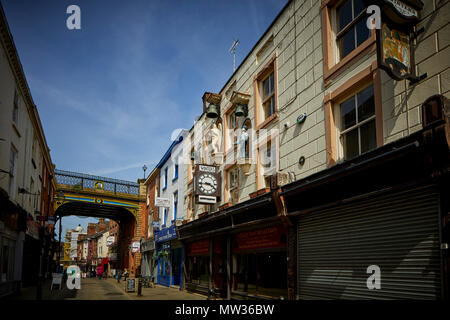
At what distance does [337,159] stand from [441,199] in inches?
132

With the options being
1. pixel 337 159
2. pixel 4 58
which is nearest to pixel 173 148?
pixel 4 58

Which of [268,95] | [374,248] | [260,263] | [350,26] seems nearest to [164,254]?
[260,263]

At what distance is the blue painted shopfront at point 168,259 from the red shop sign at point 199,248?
185cm

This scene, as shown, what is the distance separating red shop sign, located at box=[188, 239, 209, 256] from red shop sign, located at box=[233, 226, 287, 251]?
3326 millimetres

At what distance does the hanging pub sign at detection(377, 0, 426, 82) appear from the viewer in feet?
23.7

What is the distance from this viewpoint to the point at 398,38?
25.0 feet

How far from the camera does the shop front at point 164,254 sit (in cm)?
2504

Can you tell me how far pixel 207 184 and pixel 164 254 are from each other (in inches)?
479

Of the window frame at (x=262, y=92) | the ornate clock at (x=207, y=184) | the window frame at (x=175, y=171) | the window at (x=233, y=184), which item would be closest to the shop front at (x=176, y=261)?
the window frame at (x=175, y=171)

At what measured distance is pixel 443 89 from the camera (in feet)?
23.1

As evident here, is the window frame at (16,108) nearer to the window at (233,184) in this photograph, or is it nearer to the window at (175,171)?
the window at (233,184)

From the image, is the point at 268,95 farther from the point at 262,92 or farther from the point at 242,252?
the point at 242,252

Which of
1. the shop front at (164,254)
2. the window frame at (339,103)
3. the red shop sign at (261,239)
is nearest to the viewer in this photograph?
the window frame at (339,103)

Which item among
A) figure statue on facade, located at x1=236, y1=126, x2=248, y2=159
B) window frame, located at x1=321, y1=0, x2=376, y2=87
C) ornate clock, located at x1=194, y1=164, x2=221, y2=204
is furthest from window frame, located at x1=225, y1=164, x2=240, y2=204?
window frame, located at x1=321, y1=0, x2=376, y2=87
